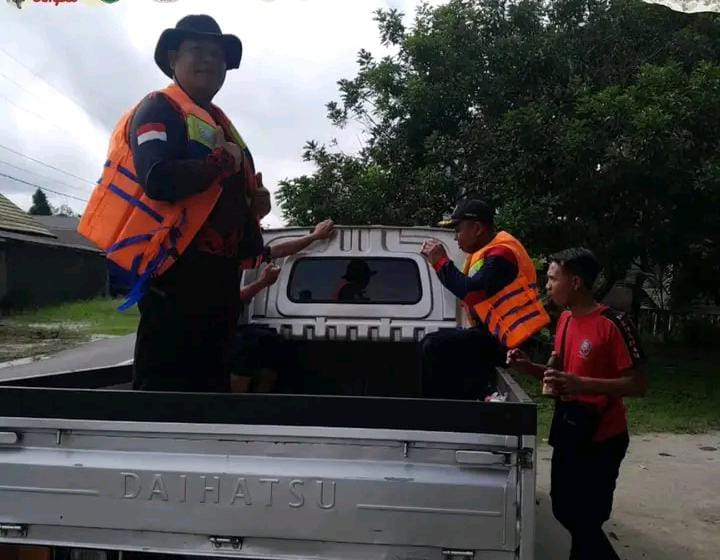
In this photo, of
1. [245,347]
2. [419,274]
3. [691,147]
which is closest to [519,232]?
[691,147]

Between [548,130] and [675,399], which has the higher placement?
[548,130]

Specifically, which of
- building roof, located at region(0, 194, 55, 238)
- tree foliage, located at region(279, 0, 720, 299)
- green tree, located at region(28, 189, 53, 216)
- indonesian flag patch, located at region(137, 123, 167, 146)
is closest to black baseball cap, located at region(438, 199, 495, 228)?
indonesian flag patch, located at region(137, 123, 167, 146)

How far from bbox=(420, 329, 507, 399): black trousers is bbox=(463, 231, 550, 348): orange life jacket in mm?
113

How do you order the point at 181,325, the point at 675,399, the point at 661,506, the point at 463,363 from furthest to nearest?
A: the point at 675,399 < the point at 661,506 < the point at 463,363 < the point at 181,325

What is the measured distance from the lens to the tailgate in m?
2.30

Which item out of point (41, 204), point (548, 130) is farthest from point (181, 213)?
point (41, 204)

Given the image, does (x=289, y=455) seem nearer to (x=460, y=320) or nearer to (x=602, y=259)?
(x=460, y=320)

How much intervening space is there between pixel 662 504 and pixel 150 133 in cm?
448

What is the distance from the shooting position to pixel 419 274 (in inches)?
185

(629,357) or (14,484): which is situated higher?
(629,357)

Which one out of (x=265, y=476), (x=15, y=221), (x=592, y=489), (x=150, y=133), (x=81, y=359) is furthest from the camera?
(x=15, y=221)

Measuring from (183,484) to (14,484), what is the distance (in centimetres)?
57

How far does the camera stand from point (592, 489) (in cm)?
322

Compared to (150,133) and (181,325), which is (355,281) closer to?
(181,325)
